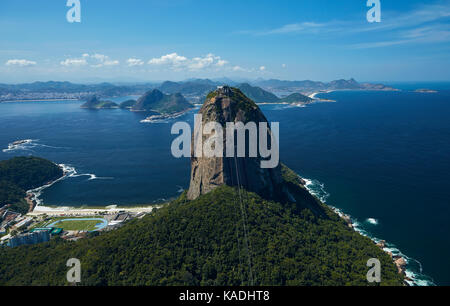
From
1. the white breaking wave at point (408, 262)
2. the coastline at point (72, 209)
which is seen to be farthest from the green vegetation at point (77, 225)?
the white breaking wave at point (408, 262)

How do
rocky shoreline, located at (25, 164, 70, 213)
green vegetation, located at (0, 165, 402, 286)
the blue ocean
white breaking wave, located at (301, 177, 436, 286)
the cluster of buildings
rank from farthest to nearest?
rocky shoreline, located at (25, 164, 70, 213), the blue ocean, the cluster of buildings, white breaking wave, located at (301, 177, 436, 286), green vegetation, located at (0, 165, 402, 286)

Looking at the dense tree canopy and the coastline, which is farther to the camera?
the coastline

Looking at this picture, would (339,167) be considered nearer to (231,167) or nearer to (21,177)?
(231,167)

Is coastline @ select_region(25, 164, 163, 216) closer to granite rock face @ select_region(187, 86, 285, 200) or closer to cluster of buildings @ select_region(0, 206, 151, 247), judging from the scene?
cluster of buildings @ select_region(0, 206, 151, 247)

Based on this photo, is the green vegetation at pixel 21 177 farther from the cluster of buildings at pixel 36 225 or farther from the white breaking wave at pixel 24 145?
the white breaking wave at pixel 24 145

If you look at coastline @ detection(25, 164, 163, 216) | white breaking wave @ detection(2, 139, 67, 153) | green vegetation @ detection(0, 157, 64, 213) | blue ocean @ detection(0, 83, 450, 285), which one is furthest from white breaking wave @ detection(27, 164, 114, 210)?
white breaking wave @ detection(2, 139, 67, 153)
